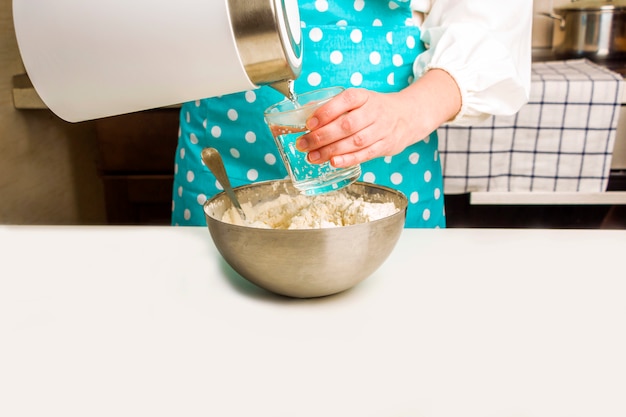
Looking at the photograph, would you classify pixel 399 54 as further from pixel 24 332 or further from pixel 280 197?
pixel 24 332

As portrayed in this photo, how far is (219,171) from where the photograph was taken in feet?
2.12

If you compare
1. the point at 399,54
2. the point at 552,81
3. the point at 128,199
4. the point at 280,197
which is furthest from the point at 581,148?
the point at 128,199

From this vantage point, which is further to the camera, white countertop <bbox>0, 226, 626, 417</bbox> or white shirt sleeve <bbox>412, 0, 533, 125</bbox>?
white shirt sleeve <bbox>412, 0, 533, 125</bbox>

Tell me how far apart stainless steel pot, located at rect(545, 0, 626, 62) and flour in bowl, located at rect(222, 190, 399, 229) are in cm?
134

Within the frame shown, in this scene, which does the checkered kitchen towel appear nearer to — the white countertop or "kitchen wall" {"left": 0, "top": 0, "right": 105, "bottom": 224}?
the white countertop

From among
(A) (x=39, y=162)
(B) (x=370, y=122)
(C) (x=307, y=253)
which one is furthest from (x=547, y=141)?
(A) (x=39, y=162)

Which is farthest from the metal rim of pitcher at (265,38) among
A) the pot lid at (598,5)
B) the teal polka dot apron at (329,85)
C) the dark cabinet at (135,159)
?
the pot lid at (598,5)

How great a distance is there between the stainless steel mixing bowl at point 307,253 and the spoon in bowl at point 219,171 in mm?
88

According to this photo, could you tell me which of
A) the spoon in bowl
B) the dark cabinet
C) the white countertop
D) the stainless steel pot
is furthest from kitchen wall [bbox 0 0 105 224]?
the stainless steel pot

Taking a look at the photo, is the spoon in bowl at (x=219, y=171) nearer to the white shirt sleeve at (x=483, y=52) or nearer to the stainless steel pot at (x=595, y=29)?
the white shirt sleeve at (x=483, y=52)

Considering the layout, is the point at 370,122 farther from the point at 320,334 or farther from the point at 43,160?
the point at 43,160

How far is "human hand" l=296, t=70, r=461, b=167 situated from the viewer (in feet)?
1.85

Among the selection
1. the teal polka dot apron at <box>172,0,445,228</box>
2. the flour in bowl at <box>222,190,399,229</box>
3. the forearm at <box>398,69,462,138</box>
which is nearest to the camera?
the flour in bowl at <box>222,190,399,229</box>

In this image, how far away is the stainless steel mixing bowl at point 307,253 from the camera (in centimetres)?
51
